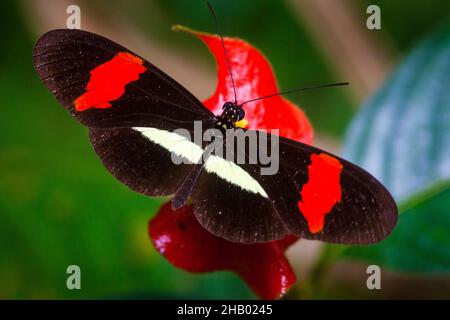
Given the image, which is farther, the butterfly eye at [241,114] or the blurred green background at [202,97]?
the blurred green background at [202,97]

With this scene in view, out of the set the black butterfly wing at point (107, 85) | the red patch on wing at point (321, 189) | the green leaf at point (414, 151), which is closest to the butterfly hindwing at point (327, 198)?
the red patch on wing at point (321, 189)

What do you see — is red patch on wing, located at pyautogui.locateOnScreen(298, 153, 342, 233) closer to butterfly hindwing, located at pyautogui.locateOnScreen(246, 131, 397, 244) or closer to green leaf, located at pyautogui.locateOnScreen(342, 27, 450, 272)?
butterfly hindwing, located at pyautogui.locateOnScreen(246, 131, 397, 244)

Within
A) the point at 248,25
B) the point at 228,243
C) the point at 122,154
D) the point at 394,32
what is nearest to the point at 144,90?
the point at 122,154

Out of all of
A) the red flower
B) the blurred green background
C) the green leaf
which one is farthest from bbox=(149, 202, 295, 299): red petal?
the green leaf

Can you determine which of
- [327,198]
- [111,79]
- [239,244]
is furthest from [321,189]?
[111,79]

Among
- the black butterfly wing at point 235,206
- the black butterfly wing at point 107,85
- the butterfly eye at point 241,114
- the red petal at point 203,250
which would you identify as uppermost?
the black butterfly wing at point 107,85

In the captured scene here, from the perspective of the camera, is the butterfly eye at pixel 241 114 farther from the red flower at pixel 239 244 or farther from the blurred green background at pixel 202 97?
the blurred green background at pixel 202 97

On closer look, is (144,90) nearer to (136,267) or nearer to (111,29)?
(136,267)
